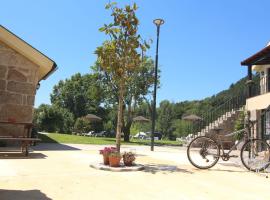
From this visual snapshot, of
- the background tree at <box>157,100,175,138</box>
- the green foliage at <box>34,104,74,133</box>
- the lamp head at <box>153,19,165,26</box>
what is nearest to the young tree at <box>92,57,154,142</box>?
the green foliage at <box>34,104,74,133</box>

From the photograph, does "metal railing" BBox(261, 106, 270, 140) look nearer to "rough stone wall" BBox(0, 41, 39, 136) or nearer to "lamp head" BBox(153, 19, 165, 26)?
"lamp head" BBox(153, 19, 165, 26)

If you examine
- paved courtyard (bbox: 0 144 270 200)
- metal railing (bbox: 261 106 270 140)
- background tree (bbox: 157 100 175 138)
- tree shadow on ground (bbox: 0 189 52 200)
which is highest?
background tree (bbox: 157 100 175 138)

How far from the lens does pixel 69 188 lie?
17.5 feet

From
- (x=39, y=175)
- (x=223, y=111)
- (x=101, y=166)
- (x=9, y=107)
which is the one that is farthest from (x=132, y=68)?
(x=223, y=111)

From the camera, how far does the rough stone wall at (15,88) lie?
1253 centimetres

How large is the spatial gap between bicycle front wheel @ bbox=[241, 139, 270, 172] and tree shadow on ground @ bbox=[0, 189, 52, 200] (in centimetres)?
543

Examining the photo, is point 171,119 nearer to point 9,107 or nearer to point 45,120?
point 45,120

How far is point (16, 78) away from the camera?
12.7 meters

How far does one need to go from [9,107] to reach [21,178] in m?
7.27

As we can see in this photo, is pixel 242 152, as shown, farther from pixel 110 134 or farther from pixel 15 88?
pixel 110 134

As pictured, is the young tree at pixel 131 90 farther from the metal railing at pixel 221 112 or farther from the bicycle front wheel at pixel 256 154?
the bicycle front wheel at pixel 256 154

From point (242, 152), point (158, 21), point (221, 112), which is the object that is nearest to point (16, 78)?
point (158, 21)

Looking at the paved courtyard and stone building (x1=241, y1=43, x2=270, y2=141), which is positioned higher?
stone building (x1=241, y1=43, x2=270, y2=141)

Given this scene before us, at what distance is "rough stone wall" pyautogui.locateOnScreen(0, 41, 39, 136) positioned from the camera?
493 inches
